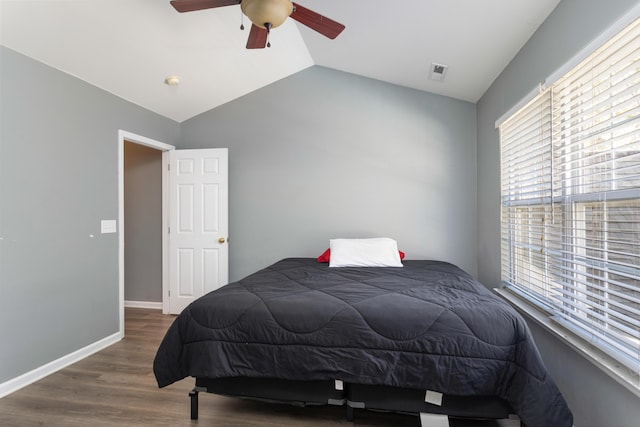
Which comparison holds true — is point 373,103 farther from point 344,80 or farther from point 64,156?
point 64,156

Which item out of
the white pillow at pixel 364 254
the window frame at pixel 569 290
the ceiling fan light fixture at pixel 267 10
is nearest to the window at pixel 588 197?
the window frame at pixel 569 290

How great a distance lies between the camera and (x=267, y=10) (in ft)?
5.73

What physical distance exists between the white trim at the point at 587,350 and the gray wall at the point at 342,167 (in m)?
1.46

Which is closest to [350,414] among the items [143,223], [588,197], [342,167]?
[588,197]

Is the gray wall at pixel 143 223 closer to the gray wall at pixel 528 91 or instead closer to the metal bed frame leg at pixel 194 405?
the metal bed frame leg at pixel 194 405

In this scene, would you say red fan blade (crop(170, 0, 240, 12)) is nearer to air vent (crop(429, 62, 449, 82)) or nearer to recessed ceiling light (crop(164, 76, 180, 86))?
recessed ceiling light (crop(164, 76, 180, 86))

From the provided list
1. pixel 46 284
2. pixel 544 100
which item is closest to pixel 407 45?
pixel 544 100

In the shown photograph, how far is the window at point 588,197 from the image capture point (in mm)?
1378

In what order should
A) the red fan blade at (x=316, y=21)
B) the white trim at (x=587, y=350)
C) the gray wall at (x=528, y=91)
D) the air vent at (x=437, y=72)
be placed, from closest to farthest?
the white trim at (x=587, y=350)
the gray wall at (x=528, y=91)
the red fan blade at (x=316, y=21)
the air vent at (x=437, y=72)

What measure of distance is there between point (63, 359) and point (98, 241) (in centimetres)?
102

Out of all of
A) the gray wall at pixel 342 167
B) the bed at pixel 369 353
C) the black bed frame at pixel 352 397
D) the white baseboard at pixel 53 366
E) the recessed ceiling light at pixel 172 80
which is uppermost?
the recessed ceiling light at pixel 172 80

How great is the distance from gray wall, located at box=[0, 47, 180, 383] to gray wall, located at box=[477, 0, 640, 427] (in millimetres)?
3617

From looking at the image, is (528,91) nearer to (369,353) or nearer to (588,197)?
(588,197)

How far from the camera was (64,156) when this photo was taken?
106 inches
